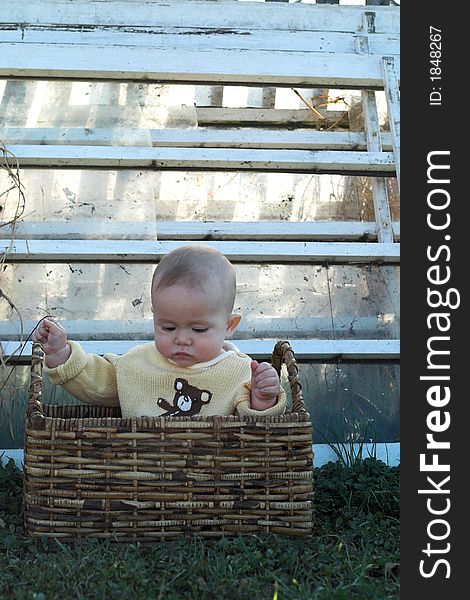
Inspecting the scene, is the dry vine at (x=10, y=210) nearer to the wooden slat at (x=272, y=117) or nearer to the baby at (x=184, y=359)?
the baby at (x=184, y=359)

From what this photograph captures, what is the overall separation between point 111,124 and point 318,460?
154 centimetres

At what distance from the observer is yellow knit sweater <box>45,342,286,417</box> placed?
8.65ft

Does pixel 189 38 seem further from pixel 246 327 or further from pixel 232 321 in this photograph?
pixel 232 321

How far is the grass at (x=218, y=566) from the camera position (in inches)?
77.0

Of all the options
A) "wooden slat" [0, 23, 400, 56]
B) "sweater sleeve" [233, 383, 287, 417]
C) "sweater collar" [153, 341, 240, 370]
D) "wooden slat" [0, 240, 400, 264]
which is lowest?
"sweater sleeve" [233, 383, 287, 417]

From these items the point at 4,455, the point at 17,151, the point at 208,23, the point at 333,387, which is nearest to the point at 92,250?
the point at 17,151

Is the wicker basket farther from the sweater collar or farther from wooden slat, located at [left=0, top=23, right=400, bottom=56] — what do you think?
wooden slat, located at [left=0, top=23, right=400, bottom=56]

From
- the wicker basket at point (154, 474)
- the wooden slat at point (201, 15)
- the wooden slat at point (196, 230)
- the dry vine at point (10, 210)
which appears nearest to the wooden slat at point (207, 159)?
the dry vine at point (10, 210)

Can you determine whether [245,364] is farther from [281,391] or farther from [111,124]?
[111,124]

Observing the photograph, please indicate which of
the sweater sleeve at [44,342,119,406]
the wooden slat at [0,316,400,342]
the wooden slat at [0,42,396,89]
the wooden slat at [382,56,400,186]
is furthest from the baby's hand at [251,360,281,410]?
the wooden slat at [0,42,396,89]

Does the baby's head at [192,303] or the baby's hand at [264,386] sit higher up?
the baby's head at [192,303]

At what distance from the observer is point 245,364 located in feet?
8.86

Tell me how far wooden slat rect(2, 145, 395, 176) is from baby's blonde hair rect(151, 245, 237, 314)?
3.38 feet

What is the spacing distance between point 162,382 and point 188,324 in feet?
0.62
